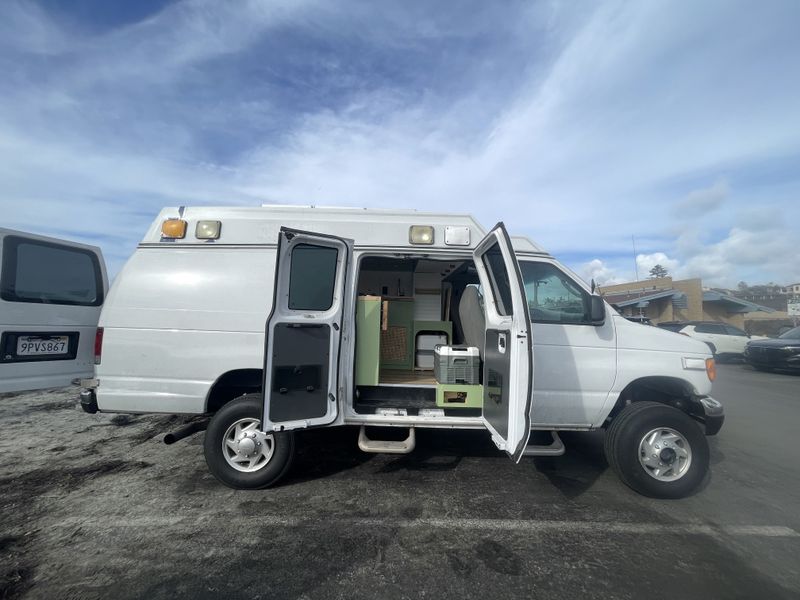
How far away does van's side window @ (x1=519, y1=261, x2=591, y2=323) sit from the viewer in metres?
3.88

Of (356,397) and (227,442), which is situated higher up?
(356,397)

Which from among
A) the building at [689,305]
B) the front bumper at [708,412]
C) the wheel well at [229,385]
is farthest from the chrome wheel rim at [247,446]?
the building at [689,305]

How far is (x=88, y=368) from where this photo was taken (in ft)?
14.2

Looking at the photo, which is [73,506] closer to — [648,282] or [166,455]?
[166,455]

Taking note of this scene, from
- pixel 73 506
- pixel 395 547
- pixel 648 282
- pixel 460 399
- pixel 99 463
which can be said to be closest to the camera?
pixel 395 547

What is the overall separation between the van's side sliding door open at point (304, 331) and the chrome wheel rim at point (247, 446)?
462mm

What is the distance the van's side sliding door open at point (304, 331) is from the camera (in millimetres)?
3361

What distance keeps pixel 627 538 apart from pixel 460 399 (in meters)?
1.68

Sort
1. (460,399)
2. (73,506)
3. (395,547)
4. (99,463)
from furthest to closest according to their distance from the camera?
1. (99,463)
2. (460,399)
3. (73,506)
4. (395,547)

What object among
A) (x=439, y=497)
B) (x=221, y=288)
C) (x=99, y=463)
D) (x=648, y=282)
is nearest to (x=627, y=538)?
(x=439, y=497)

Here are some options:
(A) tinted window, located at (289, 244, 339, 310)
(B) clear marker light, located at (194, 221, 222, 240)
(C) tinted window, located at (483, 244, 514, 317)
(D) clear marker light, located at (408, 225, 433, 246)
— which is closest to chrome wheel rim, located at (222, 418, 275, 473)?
(A) tinted window, located at (289, 244, 339, 310)

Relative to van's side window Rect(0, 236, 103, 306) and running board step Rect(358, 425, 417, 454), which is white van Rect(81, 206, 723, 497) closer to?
running board step Rect(358, 425, 417, 454)

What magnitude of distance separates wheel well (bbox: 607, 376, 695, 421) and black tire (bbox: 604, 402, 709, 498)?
0.31 metres

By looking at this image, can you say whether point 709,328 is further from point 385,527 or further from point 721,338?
point 385,527
